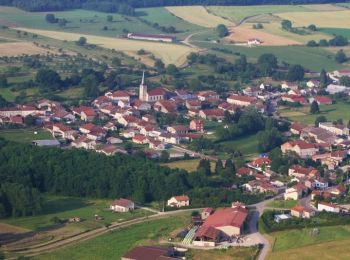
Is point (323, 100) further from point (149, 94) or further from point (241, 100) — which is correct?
Answer: point (149, 94)

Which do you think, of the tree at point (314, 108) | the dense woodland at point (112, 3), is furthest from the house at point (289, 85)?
the dense woodland at point (112, 3)

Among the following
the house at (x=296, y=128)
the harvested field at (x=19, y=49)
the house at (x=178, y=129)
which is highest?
the harvested field at (x=19, y=49)

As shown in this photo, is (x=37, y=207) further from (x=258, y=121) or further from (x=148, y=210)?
(x=258, y=121)

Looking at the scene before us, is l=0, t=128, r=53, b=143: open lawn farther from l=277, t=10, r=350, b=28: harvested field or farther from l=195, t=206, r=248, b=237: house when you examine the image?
l=277, t=10, r=350, b=28: harvested field

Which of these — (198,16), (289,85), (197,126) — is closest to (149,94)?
(197,126)

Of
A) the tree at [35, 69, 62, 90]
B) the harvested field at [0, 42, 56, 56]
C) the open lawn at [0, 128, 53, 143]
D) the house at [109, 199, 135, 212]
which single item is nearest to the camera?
the house at [109, 199, 135, 212]

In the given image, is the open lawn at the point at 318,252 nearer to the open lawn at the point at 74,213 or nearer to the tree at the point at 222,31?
the open lawn at the point at 74,213

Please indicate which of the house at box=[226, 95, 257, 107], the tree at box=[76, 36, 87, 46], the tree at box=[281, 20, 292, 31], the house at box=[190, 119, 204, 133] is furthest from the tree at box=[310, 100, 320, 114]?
the tree at box=[281, 20, 292, 31]

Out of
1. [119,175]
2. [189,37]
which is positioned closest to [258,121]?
[119,175]
